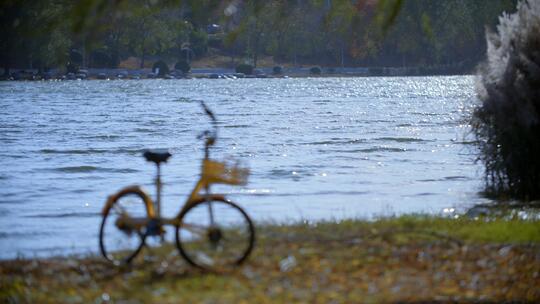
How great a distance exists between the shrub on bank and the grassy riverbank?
4.82 meters

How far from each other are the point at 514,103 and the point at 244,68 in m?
140

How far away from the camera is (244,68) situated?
157 m

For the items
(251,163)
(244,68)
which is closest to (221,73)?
(244,68)

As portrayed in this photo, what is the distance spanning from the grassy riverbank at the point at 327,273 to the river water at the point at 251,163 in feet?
8.67

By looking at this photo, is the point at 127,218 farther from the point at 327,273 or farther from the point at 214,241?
the point at 327,273

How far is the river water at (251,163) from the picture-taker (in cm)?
1834

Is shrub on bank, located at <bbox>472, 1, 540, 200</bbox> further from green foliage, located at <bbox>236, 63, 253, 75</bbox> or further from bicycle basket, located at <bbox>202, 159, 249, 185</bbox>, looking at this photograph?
green foliage, located at <bbox>236, 63, 253, 75</bbox>

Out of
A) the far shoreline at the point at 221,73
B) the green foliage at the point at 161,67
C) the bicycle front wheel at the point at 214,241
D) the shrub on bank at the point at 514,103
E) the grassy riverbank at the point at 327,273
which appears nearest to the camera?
the grassy riverbank at the point at 327,273

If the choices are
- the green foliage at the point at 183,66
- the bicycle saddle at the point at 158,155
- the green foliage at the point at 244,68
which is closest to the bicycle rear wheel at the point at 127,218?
the bicycle saddle at the point at 158,155

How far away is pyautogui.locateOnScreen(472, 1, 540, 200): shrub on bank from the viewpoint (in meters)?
17.3

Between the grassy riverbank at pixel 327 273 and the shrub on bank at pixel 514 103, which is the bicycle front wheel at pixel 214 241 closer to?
the grassy riverbank at pixel 327 273

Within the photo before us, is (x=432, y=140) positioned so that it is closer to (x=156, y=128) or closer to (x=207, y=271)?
(x=156, y=128)

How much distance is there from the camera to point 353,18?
9.05 metres

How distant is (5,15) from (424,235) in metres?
5.68
